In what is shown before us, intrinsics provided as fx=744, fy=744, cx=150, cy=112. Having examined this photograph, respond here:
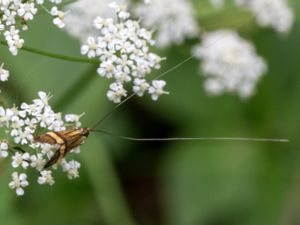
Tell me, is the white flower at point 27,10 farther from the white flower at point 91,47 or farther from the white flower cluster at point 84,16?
the white flower cluster at point 84,16

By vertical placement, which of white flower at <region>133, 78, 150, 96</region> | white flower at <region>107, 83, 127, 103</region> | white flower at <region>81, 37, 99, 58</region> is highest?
white flower at <region>81, 37, 99, 58</region>

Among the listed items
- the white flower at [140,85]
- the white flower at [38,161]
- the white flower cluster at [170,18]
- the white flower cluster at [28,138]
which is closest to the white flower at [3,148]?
the white flower cluster at [28,138]

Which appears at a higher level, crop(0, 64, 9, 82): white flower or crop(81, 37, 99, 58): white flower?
crop(81, 37, 99, 58): white flower

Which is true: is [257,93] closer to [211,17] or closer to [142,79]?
[211,17]

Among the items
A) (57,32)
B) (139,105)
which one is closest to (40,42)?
(57,32)

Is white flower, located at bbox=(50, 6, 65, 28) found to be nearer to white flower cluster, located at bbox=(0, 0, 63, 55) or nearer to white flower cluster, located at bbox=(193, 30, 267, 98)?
white flower cluster, located at bbox=(0, 0, 63, 55)

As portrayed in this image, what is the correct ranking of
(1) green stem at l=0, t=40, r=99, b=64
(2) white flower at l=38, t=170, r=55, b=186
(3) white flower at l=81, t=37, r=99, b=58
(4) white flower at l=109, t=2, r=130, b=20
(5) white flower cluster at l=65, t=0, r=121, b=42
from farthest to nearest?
(5) white flower cluster at l=65, t=0, r=121, b=42 < (4) white flower at l=109, t=2, r=130, b=20 < (3) white flower at l=81, t=37, r=99, b=58 < (1) green stem at l=0, t=40, r=99, b=64 < (2) white flower at l=38, t=170, r=55, b=186

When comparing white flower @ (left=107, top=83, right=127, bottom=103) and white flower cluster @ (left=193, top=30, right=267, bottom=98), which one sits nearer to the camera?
white flower @ (left=107, top=83, right=127, bottom=103)

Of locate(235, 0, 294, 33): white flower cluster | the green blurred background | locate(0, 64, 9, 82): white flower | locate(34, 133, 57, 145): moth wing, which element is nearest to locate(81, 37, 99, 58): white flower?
locate(0, 64, 9, 82): white flower
